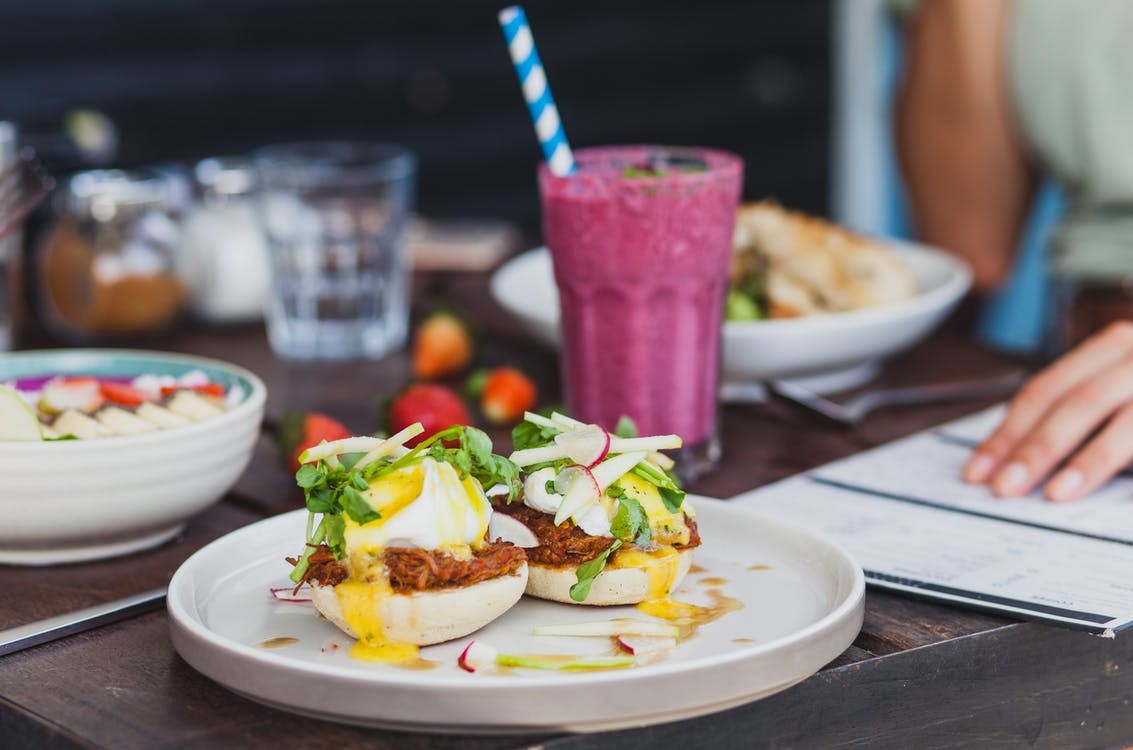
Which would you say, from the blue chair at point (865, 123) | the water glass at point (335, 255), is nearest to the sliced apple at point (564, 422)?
the water glass at point (335, 255)

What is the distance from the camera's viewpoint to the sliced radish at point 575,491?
35.4 inches

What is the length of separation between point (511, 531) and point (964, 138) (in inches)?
75.2

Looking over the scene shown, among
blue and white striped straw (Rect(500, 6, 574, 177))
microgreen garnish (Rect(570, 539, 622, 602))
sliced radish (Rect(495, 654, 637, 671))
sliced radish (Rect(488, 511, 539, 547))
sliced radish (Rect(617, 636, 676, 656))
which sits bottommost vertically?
sliced radish (Rect(617, 636, 676, 656))

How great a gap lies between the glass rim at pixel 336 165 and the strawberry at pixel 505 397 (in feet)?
1.33

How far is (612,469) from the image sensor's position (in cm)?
92

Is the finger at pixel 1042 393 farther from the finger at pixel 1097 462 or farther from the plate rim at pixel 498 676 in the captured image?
the plate rim at pixel 498 676

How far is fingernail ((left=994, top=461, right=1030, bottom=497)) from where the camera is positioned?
120 centimetres

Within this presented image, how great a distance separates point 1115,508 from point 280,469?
0.71 metres

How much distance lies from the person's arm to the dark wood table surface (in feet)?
4.97

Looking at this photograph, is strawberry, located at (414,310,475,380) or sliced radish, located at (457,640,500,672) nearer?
sliced radish, located at (457,640,500,672)

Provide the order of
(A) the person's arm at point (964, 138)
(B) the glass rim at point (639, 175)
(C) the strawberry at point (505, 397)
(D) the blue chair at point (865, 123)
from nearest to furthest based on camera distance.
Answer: (B) the glass rim at point (639, 175) → (C) the strawberry at point (505, 397) → (A) the person's arm at point (964, 138) → (D) the blue chair at point (865, 123)

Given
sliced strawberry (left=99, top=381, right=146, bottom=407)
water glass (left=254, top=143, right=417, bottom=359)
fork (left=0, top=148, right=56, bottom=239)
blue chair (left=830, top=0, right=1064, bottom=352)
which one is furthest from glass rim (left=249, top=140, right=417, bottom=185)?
blue chair (left=830, top=0, right=1064, bottom=352)

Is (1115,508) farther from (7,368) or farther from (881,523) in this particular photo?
(7,368)

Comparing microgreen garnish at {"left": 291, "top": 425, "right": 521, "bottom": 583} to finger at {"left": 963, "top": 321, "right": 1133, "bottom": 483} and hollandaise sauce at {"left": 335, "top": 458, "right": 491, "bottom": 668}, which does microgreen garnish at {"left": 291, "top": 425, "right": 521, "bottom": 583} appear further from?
finger at {"left": 963, "top": 321, "right": 1133, "bottom": 483}
